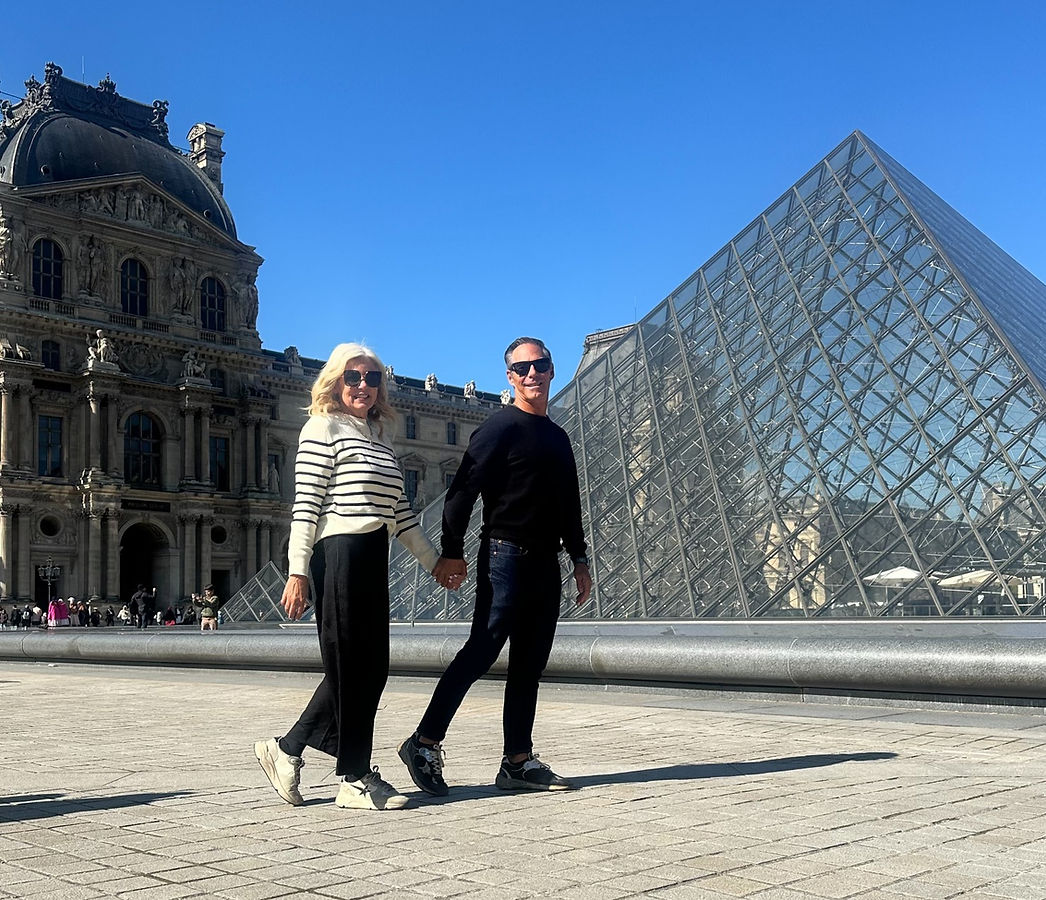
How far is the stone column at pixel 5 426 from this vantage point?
160 ft

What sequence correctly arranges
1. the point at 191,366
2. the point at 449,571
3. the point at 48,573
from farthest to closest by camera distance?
1. the point at 191,366
2. the point at 48,573
3. the point at 449,571

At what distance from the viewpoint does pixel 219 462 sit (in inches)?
2256

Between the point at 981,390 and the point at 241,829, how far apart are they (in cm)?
1356

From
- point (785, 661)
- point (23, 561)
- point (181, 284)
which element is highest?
point (181, 284)

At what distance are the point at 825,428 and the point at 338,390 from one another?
12729mm

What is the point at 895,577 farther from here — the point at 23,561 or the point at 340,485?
the point at 23,561

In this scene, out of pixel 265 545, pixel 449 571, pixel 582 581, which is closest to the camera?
pixel 449 571

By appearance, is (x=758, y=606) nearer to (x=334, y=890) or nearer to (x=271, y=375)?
(x=334, y=890)

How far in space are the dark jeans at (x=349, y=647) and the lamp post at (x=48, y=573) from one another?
47.3 m

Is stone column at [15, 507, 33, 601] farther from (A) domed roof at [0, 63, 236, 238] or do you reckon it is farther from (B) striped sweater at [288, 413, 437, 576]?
(B) striped sweater at [288, 413, 437, 576]

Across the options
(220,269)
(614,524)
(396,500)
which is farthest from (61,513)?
(396,500)

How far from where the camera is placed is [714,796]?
468 centimetres

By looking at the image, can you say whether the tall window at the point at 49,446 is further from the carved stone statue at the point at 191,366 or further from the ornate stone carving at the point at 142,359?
the carved stone statue at the point at 191,366

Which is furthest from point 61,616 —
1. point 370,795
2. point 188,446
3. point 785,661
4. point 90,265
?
point 370,795
